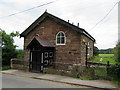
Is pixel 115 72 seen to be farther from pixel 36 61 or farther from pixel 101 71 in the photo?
pixel 36 61

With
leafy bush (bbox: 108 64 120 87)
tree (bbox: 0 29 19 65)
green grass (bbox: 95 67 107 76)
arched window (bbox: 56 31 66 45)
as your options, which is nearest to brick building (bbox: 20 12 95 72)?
arched window (bbox: 56 31 66 45)

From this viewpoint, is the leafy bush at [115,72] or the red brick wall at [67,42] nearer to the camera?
the leafy bush at [115,72]

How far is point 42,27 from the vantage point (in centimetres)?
1348

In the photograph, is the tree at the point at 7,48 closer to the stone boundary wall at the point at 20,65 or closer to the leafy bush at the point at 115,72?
the stone boundary wall at the point at 20,65

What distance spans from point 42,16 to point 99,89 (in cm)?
1024

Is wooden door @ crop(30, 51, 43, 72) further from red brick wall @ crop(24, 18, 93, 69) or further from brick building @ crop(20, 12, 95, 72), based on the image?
red brick wall @ crop(24, 18, 93, 69)

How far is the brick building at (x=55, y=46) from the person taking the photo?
36.4 ft

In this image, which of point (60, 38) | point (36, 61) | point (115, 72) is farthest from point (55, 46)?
point (115, 72)

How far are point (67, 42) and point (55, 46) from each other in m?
1.57

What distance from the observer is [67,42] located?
11.8 metres

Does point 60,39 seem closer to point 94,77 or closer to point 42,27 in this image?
point 42,27

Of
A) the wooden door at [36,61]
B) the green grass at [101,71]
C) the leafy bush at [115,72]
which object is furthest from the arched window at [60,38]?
the leafy bush at [115,72]

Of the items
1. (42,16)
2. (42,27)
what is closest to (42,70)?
(42,27)

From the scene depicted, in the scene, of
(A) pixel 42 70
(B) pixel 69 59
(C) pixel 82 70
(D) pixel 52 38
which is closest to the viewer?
(C) pixel 82 70
